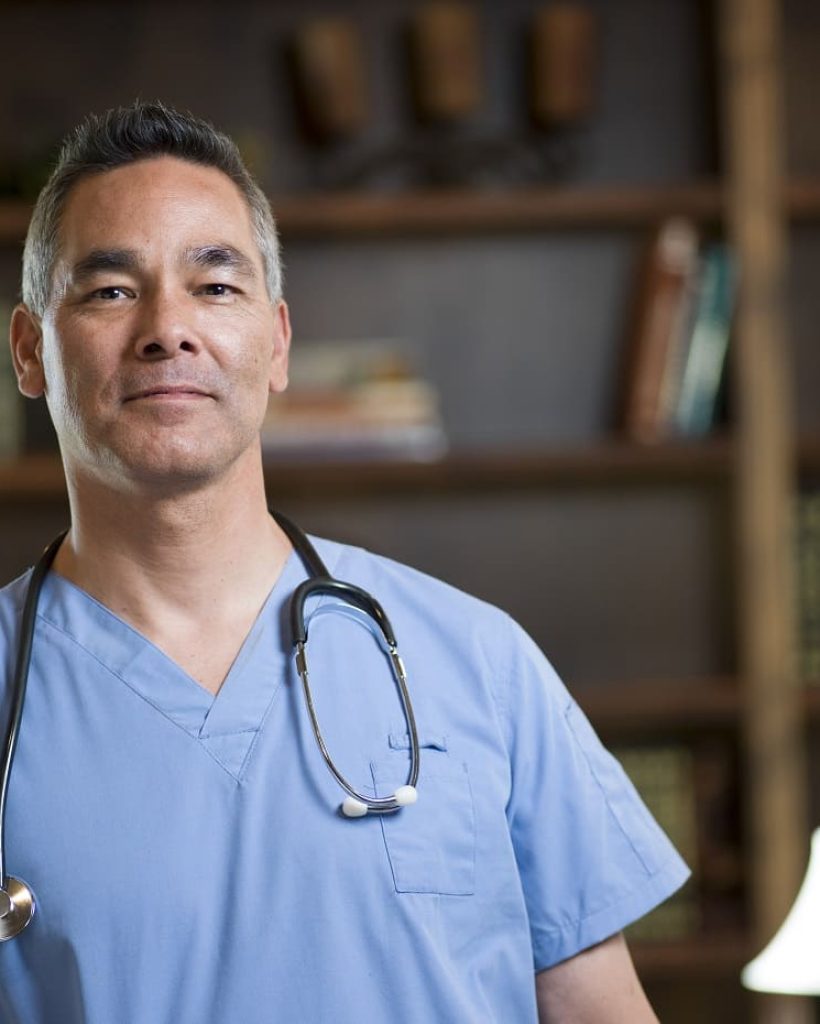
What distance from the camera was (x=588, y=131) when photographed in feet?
8.84

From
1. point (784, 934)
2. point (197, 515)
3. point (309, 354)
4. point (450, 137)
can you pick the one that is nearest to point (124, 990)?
point (197, 515)

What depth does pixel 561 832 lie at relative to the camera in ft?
4.15

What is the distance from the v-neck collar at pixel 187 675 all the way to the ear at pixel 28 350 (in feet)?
0.51

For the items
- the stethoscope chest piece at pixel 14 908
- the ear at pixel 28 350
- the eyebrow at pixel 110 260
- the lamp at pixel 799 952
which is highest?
the eyebrow at pixel 110 260

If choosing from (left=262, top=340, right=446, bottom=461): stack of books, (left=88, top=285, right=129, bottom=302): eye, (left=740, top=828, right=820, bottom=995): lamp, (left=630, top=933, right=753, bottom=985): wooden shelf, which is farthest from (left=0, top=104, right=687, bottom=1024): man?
(left=630, top=933, right=753, bottom=985): wooden shelf

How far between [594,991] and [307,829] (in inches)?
11.2

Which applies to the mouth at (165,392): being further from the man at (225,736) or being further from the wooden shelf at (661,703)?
the wooden shelf at (661,703)

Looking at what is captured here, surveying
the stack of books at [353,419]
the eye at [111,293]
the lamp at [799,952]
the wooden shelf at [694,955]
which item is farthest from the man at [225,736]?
the wooden shelf at [694,955]

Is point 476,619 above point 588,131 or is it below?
below

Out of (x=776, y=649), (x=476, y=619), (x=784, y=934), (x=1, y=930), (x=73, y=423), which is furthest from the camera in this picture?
(x=776, y=649)

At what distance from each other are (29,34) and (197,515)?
1.74 m

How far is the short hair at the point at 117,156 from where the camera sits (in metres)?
1.24

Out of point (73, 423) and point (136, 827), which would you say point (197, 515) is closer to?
point (73, 423)

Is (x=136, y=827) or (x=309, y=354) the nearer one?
(x=136, y=827)
